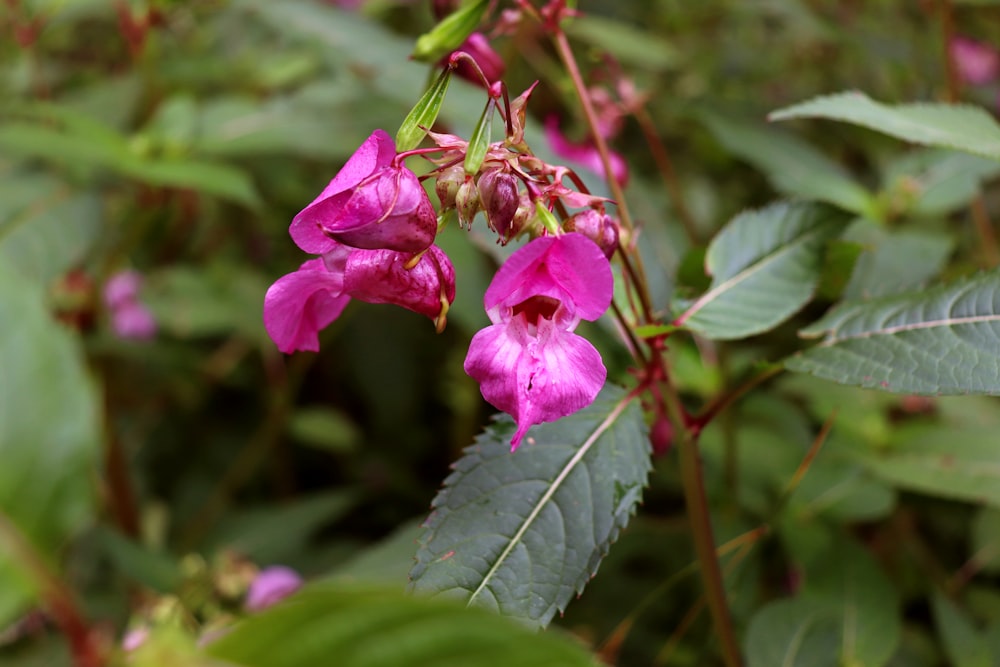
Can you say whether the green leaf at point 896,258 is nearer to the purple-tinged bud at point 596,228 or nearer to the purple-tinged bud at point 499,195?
the purple-tinged bud at point 596,228

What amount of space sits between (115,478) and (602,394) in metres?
1.25

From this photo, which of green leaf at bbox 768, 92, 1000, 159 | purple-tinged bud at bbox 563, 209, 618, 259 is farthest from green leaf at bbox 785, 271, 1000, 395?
purple-tinged bud at bbox 563, 209, 618, 259

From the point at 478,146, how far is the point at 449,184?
1.9 inches

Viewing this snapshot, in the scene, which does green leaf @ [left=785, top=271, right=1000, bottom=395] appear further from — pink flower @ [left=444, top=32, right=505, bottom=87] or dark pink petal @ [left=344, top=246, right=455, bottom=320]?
pink flower @ [left=444, top=32, right=505, bottom=87]

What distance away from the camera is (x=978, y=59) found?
285cm

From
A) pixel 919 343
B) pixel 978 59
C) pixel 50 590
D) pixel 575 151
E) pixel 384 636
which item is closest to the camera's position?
pixel 384 636

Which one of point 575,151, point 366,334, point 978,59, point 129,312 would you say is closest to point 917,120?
point 575,151

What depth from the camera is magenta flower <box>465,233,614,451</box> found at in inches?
25.1

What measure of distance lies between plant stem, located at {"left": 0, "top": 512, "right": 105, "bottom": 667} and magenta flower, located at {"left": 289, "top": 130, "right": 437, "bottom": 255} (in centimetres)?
30

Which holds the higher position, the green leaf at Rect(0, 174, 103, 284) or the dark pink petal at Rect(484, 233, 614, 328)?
the dark pink petal at Rect(484, 233, 614, 328)

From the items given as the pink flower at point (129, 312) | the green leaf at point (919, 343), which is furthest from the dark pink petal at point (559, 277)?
the pink flower at point (129, 312)

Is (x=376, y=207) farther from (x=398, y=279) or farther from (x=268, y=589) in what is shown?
(x=268, y=589)

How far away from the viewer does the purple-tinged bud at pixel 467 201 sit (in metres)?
0.64

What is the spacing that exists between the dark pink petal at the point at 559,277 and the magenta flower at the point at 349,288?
0.05 m
